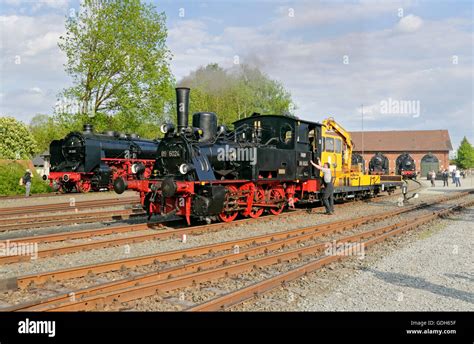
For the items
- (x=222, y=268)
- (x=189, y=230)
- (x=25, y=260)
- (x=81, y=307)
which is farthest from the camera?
(x=189, y=230)

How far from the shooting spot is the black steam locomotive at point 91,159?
2123cm

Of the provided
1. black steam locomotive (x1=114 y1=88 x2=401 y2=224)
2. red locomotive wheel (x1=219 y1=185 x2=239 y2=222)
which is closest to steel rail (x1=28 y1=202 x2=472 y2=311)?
black steam locomotive (x1=114 y1=88 x2=401 y2=224)

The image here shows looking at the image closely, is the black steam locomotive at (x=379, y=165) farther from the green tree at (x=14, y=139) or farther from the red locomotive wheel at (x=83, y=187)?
the green tree at (x=14, y=139)

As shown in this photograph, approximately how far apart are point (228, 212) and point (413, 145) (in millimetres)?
71101

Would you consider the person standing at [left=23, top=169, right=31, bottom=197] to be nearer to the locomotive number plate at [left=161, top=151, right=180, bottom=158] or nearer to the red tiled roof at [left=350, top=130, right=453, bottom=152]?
the locomotive number plate at [left=161, top=151, right=180, bottom=158]

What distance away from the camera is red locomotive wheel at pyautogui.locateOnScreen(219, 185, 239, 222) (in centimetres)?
1167

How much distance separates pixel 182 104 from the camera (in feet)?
36.4

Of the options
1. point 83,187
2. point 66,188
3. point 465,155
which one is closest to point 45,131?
point 66,188

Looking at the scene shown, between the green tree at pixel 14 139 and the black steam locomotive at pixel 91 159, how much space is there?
41.0m

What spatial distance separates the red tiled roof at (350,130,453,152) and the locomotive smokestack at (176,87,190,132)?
233ft
